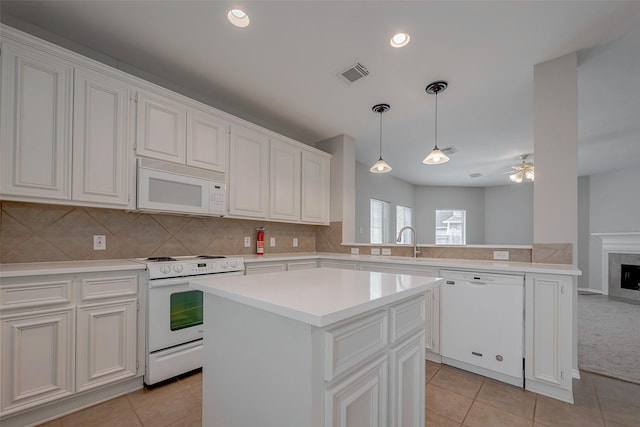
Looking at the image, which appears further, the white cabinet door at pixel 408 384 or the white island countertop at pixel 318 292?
the white cabinet door at pixel 408 384

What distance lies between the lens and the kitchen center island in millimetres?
909

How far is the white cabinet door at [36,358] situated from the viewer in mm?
1572

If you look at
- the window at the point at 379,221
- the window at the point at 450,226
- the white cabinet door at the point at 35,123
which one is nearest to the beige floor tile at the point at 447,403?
the white cabinet door at the point at 35,123

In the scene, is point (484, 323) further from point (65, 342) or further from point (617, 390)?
point (65, 342)

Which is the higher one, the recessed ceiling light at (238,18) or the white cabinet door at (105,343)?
the recessed ceiling light at (238,18)

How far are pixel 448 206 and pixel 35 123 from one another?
8.55 meters

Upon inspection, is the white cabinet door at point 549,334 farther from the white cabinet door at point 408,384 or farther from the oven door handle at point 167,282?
the oven door handle at point 167,282

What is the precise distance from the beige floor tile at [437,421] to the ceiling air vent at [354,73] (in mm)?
2797

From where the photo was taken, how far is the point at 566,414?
183cm

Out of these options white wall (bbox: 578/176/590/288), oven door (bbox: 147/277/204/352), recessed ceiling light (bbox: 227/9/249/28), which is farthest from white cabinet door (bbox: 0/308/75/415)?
white wall (bbox: 578/176/590/288)

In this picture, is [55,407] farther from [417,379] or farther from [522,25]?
[522,25]

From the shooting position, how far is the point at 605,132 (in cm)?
400

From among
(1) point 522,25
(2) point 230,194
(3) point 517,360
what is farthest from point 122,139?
(3) point 517,360

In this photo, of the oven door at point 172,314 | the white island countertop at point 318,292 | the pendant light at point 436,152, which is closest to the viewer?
the white island countertop at point 318,292
